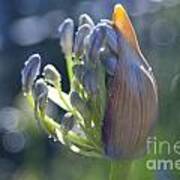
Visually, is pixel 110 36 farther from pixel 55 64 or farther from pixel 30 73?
pixel 55 64

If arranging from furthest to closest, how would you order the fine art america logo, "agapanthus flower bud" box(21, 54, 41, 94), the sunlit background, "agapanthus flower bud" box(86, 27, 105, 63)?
the sunlit background
the fine art america logo
"agapanthus flower bud" box(21, 54, 41, 94)
"agapanthus flower bud" box(86, 27, 105, 63)

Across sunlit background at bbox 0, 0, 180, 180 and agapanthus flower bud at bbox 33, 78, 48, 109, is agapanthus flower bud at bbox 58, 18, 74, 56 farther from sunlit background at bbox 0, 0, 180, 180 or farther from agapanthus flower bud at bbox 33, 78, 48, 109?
sunlit background at bbox 0, 0, 180, 180

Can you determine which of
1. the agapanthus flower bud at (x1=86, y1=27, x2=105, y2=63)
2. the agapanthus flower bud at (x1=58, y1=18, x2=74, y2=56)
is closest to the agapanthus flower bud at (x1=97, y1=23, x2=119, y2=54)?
the agapanthus flower bud at (x1=86, y1=27, x2=105, y2=63)

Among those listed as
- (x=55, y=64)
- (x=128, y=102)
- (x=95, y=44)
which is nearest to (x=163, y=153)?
(x=128, y=102)

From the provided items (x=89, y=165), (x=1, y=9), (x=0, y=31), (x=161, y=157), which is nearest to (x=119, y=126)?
(x=161, y=157)

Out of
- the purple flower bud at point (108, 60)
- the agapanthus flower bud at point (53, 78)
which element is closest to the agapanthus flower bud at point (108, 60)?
the purple flower bud at point (108, 60)

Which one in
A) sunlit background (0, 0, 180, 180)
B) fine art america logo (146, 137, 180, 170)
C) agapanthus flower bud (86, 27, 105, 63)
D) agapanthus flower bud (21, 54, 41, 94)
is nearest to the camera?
agapanthus flower bud (86, 27, 105, 63)
